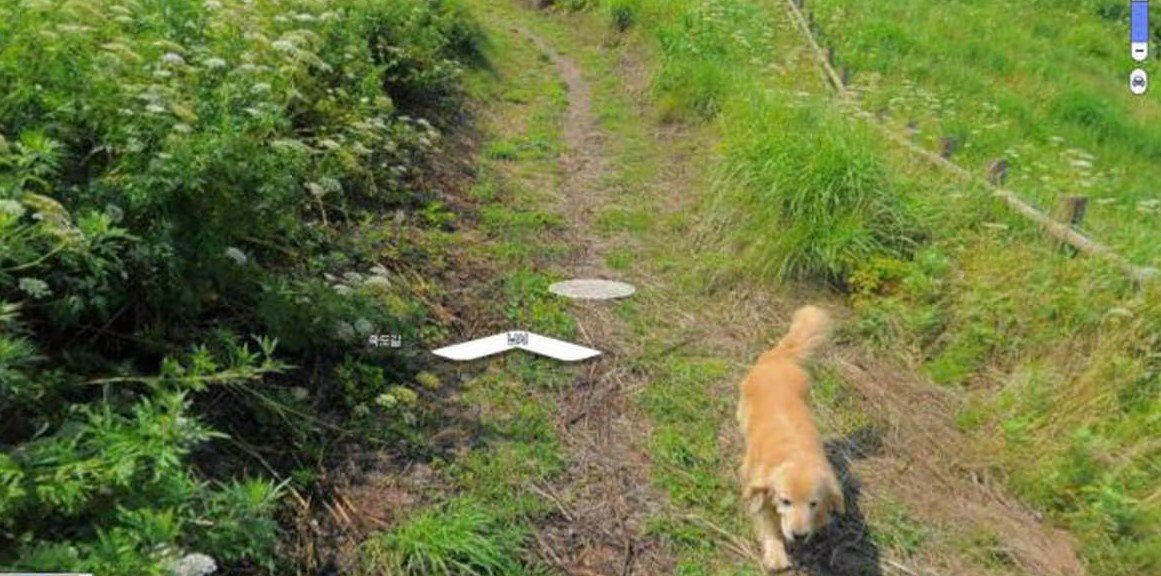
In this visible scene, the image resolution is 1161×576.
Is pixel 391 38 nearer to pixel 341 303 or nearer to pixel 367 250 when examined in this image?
pixel 367 250

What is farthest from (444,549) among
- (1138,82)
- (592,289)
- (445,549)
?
(1138,82)

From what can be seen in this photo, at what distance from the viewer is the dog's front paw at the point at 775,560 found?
3475 mm

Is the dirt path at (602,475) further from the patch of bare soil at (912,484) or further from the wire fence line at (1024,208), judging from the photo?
the wire fence line at (1024,208)

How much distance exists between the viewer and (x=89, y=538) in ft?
7.66

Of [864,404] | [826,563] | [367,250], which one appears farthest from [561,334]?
[826,563]

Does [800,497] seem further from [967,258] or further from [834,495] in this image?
[967,258]

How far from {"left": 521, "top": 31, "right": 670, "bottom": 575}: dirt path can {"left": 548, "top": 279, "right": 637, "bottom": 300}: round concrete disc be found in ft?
0.32

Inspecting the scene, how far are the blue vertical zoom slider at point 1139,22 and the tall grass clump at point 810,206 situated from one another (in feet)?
47.7

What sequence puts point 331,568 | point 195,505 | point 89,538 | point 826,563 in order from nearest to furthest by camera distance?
1. point 89,538
2. point 195,505
3. point 331,568
4. point 826,563

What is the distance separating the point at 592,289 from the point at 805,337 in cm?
166

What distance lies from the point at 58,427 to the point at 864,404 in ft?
11.4

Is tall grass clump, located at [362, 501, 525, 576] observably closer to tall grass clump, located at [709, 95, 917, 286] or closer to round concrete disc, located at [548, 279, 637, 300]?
round concrete disc, located at [548, 279, 637, 300]

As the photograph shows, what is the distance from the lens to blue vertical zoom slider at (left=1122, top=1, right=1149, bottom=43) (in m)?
18.1

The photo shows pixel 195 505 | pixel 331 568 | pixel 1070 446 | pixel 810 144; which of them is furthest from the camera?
pixel 810 144
